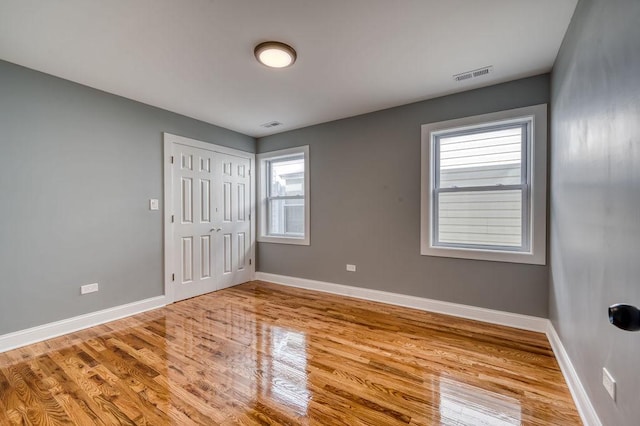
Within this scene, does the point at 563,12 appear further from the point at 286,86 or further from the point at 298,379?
the point at 298,379

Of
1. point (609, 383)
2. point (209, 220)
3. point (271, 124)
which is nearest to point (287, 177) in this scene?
point (271, 124)

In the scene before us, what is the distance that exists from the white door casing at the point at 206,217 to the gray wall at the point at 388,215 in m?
0.66

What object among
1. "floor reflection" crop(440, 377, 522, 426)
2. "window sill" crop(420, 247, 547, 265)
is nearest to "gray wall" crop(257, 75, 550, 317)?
"window sill" crop(420, 247, 547, 265)

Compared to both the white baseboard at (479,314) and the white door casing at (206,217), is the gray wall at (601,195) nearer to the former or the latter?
the white baseboard at (479,314)

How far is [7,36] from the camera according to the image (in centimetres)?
205

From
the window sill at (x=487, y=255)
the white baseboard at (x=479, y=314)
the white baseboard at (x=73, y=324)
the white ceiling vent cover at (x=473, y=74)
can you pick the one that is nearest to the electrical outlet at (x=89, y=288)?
the white baseboard at (x=73, y=324)

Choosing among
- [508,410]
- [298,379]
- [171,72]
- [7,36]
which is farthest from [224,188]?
[508,410]

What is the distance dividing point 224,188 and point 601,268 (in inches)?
163

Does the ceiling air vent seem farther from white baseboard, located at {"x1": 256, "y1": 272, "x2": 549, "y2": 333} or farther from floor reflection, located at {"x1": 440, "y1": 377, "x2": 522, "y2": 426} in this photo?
floor reflection, located at {"x1": 440, "y1": 377, "x2": 522, "y2": 426}

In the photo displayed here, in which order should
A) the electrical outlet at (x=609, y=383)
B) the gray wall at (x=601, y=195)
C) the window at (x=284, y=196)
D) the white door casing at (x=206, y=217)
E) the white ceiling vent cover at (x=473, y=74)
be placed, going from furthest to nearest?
the window at (x=284, y=196) < the white door casing at (x=206, y=217) < the white ceiling vent cover at (x=473, y=74) < the electrical outlet at (x=609, y=383) < the gray wall at (x=601, y=195)

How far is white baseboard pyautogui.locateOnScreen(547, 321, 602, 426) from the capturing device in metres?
1.45

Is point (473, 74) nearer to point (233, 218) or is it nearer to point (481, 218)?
point (481, 218)

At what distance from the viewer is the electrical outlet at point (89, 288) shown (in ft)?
9.28

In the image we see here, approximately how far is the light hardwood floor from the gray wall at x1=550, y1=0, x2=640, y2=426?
1.42ft
